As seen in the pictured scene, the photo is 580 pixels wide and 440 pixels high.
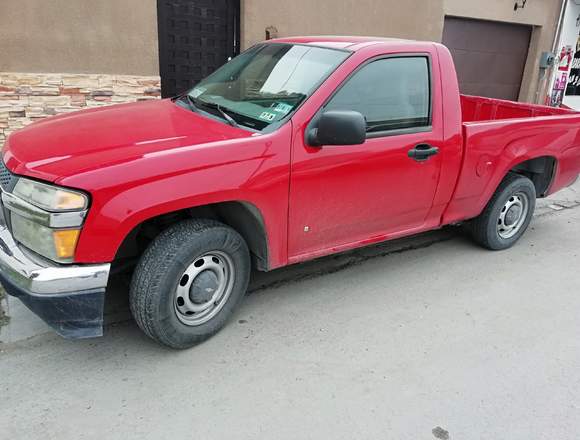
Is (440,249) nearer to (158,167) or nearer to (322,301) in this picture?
(322,301)

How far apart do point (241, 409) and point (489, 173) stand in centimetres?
292

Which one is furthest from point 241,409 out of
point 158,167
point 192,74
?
point 192,74

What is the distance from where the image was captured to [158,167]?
272 centimetres

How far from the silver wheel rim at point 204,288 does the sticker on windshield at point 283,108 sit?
97 centimetres

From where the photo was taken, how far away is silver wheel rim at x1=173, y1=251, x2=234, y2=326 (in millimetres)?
3080

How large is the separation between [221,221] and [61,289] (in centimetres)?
110

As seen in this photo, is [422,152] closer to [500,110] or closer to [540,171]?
[540,171]

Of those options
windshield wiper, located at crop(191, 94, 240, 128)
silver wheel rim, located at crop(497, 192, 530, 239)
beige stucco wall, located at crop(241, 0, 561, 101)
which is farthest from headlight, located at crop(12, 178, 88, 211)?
beige stucco wall, located at crop(241, 0, 561, 101)

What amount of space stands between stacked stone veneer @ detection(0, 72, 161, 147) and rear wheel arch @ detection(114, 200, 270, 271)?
391cm

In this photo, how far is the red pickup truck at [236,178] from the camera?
2.65 metres

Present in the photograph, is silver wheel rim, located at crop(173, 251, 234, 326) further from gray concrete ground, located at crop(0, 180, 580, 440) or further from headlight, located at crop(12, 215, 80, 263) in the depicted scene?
headlight, located at crop(12, 215, 80, 263)

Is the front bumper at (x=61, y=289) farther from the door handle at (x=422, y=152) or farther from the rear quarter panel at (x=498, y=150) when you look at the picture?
the rear quarter panel at (x=498, y=150)

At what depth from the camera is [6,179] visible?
A: 2.92 metres

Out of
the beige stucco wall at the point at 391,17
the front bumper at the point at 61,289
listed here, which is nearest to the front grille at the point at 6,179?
the front bumper at the point at 61,289
